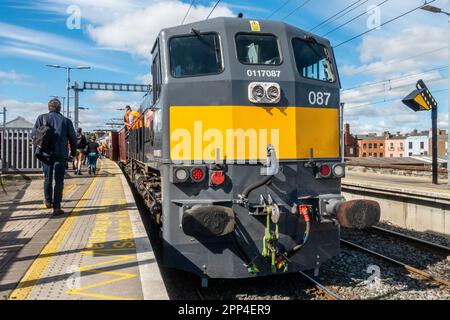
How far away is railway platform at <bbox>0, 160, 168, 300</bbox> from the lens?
12.9 ft

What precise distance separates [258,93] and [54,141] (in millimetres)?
3846

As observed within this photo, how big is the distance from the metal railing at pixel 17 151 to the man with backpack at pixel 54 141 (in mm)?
10116

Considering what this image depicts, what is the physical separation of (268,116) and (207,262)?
1.99 m

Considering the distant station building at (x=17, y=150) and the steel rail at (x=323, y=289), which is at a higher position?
the distant station building at (x=17, y=150)

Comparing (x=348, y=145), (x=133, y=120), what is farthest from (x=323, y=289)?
(x=348, y=145)

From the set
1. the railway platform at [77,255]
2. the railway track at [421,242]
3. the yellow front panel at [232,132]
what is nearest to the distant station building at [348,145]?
the railway track at [421,242]

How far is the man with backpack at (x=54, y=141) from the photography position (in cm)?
690

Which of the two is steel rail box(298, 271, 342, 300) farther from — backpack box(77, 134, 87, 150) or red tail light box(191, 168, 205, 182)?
backpack box(77, 134, 87, 150)

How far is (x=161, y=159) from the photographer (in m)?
5.39

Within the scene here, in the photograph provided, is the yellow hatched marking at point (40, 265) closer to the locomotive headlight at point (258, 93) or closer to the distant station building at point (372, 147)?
the locomotive headlight at point (258, 93)

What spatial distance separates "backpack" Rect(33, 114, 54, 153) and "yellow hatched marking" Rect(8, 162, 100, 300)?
4.31 ft

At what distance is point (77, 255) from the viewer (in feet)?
16.6

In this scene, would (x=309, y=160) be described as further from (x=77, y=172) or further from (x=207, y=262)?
(x=77, y=172)
